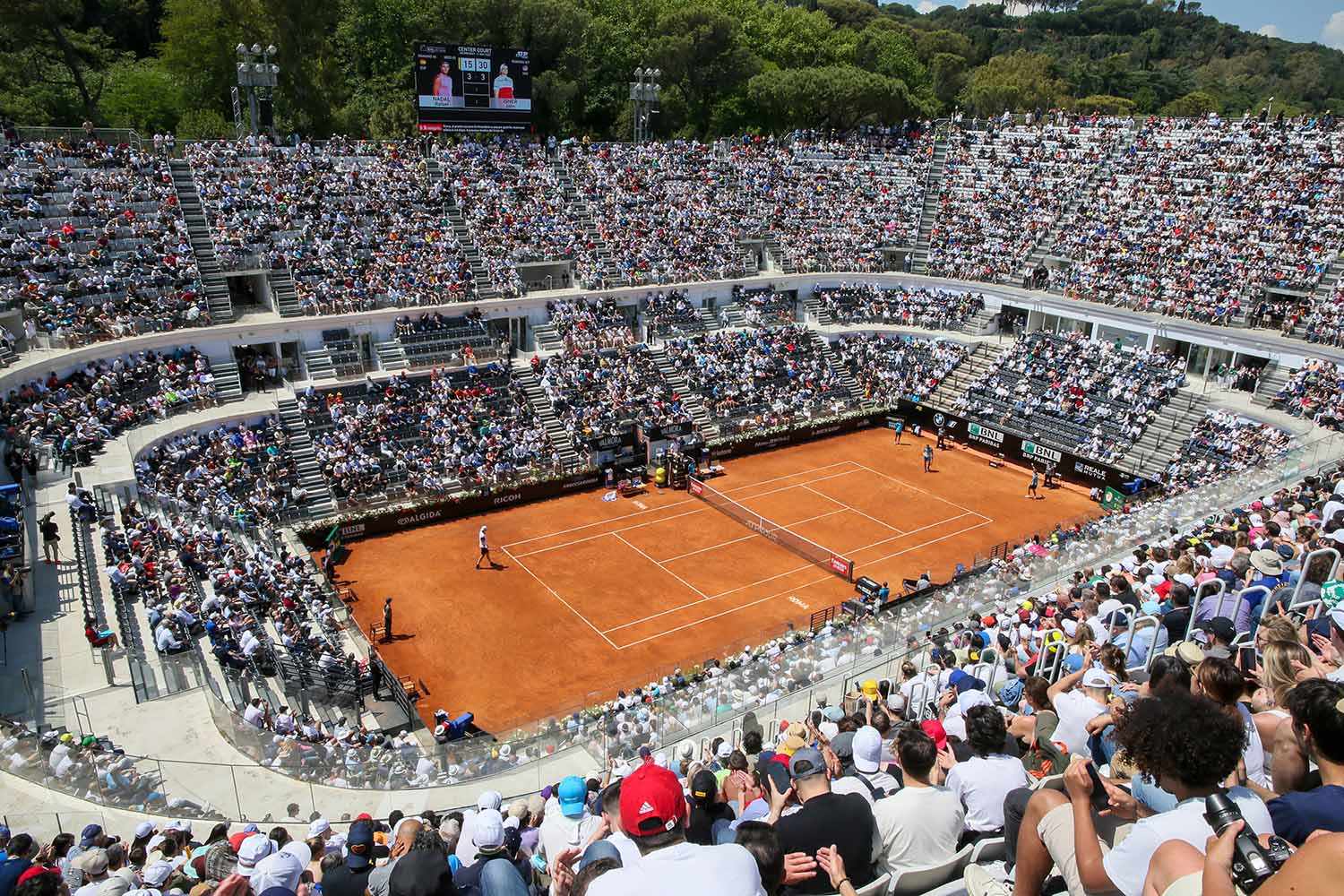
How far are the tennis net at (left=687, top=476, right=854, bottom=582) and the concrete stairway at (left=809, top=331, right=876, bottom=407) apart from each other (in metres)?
12.5

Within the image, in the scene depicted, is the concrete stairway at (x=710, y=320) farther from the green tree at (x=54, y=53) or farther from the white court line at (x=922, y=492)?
the green tree at (x=54, y=53)

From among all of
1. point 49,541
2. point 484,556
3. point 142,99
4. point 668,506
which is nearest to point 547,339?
point 668,506

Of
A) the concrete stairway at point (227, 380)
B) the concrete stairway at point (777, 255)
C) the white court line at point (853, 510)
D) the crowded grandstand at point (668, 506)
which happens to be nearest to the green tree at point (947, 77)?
the crowded grandstand at point (668, 506)

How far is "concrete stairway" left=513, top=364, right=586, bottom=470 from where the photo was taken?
126 feet

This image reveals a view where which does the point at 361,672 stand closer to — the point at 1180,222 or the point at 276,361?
the point at 276,361

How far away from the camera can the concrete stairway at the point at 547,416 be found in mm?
38281

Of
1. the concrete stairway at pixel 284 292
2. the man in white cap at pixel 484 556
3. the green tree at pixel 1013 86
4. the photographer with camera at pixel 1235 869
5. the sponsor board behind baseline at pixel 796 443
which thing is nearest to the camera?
the photographer with camera at pixel 1235 869

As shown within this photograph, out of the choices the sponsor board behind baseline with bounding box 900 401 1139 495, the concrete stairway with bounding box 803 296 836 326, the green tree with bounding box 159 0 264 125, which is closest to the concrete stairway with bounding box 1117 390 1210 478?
the sponsor board behind baseline with bounding box 900 401 1139 495

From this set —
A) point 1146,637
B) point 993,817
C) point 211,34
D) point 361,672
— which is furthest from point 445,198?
point 993,817

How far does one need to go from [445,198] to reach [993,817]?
150 ft

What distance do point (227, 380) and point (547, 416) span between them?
12961mm

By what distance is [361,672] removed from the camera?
22688 mm

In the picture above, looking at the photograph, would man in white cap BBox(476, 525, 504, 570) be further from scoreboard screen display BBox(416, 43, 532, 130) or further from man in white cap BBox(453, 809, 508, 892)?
scoreboard screen display BBox(416, 43, 532, 130)

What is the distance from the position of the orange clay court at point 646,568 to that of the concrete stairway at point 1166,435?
8.58 feet
